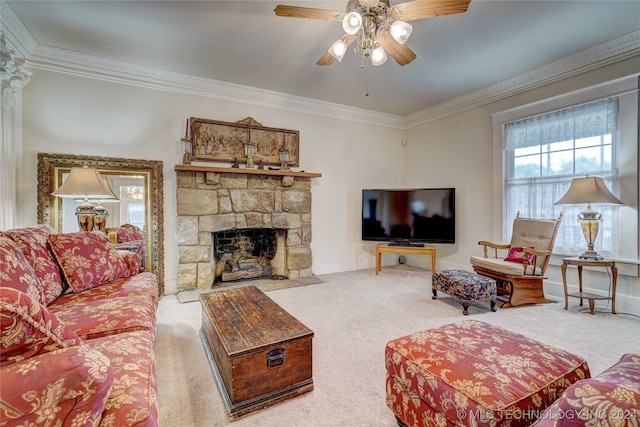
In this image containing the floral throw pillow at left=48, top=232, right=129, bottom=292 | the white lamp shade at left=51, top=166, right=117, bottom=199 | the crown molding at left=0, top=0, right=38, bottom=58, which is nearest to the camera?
the floral throw pillow at left=48, top=232, right=129, bottom=292

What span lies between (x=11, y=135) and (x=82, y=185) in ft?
2.80

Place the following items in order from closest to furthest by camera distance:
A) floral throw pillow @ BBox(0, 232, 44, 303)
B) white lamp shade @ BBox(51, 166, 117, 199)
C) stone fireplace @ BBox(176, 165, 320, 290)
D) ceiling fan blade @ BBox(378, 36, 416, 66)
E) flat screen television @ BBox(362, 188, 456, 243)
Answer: floral throw pillow @ BBox(0, 232, 44, 303) → ceiling fan blade @ BBox(378, 36, 416, 66) → white lamp shade @ BBox(51, 166, 117, 199) → stone fireplace @ BBox(176, 165, 320, 290) → flat screen television @ BBox(362, 188, 456, 243)

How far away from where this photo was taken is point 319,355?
2074mm

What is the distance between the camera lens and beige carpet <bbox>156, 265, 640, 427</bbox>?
1.50m

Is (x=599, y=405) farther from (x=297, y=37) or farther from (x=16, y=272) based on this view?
(x=297, y=37)

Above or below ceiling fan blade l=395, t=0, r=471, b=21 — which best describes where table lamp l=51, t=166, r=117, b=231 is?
below

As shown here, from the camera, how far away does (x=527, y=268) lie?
10.1 feet

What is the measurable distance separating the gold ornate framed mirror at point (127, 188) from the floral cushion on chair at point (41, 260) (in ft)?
4.38

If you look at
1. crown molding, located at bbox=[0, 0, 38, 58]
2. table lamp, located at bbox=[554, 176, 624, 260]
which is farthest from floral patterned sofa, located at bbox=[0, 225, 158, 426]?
table lamp, located at bbox=[554, 176, 624, 260]

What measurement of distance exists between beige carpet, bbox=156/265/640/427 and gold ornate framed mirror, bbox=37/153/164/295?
696 millimetres

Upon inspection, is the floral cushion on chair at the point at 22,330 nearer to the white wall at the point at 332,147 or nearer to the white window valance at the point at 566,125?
the white wall at the point at 332,147

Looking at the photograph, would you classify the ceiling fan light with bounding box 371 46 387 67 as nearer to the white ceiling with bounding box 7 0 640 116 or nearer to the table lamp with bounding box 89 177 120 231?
the white ceiling with bounding box 7 0 640 116

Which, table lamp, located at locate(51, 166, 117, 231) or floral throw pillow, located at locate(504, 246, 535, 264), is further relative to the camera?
floral throw pillow, located at locate(504, 246, 535, 264)

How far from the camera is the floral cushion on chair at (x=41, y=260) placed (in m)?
1.74
